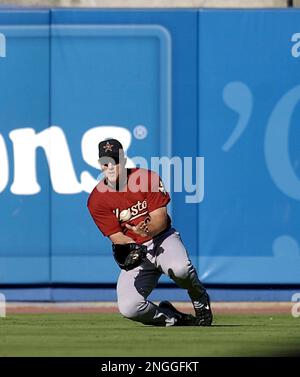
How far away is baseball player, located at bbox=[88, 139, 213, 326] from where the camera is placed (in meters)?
12.0

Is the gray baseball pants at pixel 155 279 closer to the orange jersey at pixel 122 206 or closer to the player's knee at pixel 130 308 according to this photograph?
the player's knee at pixel 130 308

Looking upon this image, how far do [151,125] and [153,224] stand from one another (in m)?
3.61

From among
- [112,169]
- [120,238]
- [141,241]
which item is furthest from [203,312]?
[112,169]

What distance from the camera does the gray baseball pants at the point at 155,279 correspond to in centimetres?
1190

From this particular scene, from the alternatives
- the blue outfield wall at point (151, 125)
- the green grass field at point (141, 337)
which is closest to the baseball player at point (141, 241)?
the green grass field at point (141, 337)

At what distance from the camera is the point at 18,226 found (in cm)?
1555

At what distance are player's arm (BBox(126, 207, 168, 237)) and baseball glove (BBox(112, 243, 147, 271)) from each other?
0.64 ft

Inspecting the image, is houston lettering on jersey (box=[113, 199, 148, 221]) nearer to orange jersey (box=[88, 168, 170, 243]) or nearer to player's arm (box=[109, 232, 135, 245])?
orange jersey (box=[88, 168, 170, 243])

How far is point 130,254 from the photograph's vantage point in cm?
1198

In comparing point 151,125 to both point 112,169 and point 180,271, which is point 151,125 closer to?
point 112,169

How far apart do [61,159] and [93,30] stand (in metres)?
1.54
